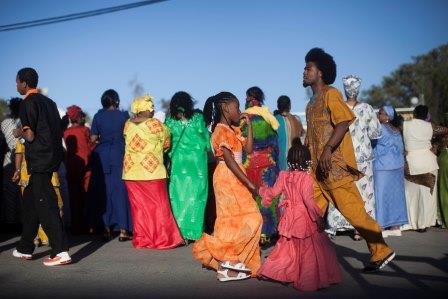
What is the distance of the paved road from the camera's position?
16.2ft

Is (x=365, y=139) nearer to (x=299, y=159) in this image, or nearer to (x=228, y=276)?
(x=299, y=159)

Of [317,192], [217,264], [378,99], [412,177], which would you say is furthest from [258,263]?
[378,99]

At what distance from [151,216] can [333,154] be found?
3039mm

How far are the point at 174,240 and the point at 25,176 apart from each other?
216 cm

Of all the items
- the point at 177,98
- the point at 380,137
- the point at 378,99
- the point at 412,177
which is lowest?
the point at 412,177

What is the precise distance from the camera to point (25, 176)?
754cm

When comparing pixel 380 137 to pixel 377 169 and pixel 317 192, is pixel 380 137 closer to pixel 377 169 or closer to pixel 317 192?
pixel 377 169

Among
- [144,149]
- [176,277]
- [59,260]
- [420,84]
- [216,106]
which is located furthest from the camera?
[420,84]

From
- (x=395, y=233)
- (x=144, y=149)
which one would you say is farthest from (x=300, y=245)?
(x=395, y=233)

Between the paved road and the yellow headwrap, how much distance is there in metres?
1.86

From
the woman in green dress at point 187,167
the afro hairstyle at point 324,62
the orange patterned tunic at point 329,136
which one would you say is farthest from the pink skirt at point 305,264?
the woman in green dress at point 187,167

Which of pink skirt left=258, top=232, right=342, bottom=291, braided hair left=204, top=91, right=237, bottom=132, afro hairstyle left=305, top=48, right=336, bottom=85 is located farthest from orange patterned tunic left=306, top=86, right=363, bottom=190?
braided hair left=204, top=91, right=237, bottom=132

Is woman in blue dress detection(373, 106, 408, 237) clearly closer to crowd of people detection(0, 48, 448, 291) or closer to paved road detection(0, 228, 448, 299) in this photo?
crowd of people detection(0, 48, 448, 291)

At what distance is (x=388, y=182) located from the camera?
8398mm
